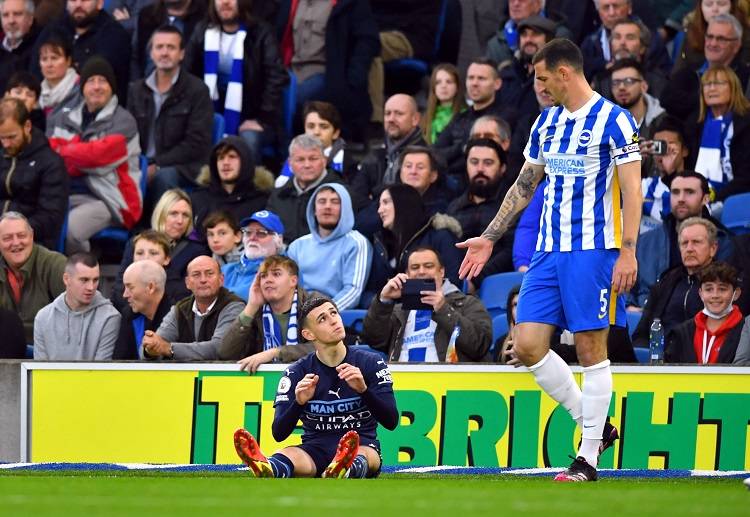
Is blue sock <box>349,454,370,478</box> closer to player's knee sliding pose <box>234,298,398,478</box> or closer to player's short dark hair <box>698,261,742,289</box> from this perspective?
player's knee sliding pose <box>234,298,398,478</box>

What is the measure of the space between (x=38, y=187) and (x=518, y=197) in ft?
19.2

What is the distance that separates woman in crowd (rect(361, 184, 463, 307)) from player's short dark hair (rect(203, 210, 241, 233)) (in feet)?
3.71

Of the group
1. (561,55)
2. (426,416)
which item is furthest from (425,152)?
(561,55)

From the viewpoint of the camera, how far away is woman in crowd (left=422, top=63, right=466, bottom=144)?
568 inches

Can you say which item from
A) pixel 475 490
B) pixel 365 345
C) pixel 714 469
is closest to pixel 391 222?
pixel 365 345

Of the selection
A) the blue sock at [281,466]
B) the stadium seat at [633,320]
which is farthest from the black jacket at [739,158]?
the blue sock at [281,466]

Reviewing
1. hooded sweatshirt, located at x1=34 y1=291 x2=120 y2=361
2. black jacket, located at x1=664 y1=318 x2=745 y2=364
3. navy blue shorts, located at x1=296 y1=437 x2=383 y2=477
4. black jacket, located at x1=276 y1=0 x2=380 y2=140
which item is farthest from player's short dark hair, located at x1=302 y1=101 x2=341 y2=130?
navy blue shorts, located at x1=296 y1=437 x2=383 y2=477

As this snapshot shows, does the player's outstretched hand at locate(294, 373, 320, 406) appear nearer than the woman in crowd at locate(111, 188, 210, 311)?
Yes

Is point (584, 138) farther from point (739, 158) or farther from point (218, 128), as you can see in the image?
point (218, 128)

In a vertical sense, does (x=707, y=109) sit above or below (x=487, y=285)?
above

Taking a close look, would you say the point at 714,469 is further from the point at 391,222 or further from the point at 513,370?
the point at 391,222

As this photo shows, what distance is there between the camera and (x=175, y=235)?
13164mm

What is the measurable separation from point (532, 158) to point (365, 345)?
265 centimetres

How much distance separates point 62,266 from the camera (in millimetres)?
12711
